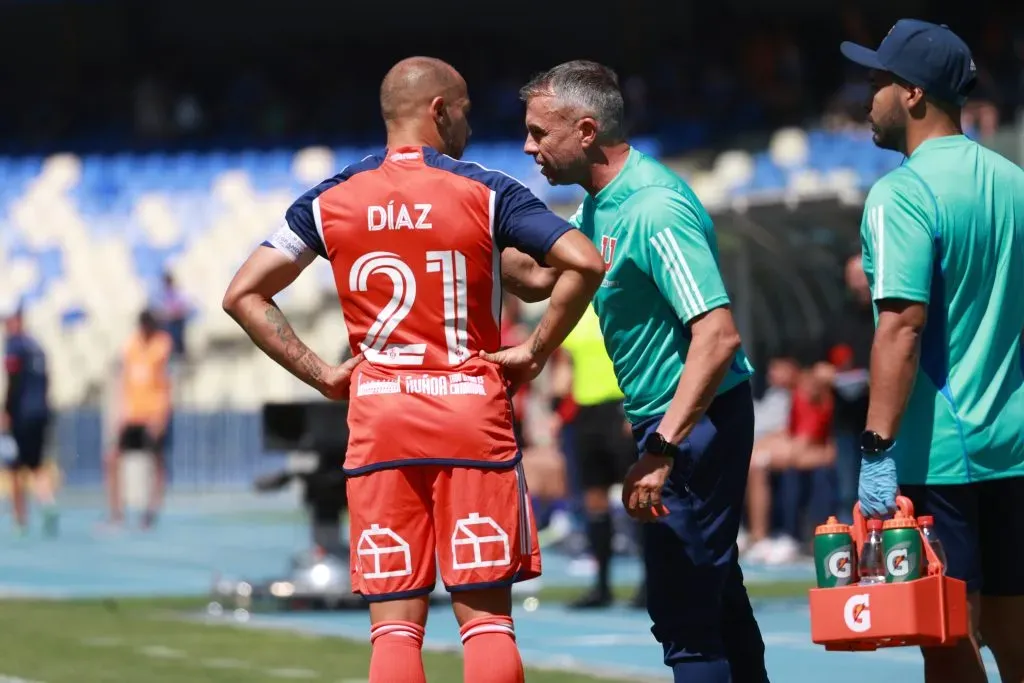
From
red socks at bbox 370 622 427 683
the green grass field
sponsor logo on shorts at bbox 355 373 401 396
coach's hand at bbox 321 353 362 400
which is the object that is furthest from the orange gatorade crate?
the green grass field

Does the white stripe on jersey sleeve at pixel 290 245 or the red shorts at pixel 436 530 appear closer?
the red shorts at pixel 436 530

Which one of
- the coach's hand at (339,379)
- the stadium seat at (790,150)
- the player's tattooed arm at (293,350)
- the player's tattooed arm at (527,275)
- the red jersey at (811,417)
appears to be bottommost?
the coach's hand at (339,379)

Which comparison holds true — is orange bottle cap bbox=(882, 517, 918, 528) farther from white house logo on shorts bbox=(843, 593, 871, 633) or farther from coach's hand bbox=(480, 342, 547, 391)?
coach's hand bbox=(480, 342, 547, 391)

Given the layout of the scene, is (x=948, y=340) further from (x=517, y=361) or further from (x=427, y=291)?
(x=427, y=291)

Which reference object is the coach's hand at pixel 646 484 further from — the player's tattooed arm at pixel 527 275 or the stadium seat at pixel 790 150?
the stadium seat at pixel 790 150

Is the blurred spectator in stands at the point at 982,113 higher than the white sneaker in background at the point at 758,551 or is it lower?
higher

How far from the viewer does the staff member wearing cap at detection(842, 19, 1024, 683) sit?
5340 mm

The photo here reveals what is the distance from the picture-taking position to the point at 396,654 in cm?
568

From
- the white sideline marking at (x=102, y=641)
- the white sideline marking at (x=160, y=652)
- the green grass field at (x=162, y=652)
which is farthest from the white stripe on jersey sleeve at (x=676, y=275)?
the white sideline marking at (x=102, y=641)

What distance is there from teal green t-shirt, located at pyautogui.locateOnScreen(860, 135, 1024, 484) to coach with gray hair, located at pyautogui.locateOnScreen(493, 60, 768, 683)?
0.56m

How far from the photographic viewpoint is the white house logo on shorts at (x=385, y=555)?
5727 millimetres

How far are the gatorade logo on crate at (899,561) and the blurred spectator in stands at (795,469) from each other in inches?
413

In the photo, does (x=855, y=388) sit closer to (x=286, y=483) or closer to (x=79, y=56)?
(x=286, y=483)

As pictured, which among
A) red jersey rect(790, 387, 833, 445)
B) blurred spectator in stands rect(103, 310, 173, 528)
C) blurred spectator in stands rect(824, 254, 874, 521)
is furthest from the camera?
blurred spectator in stands rect(103, 310, 173, 528)
